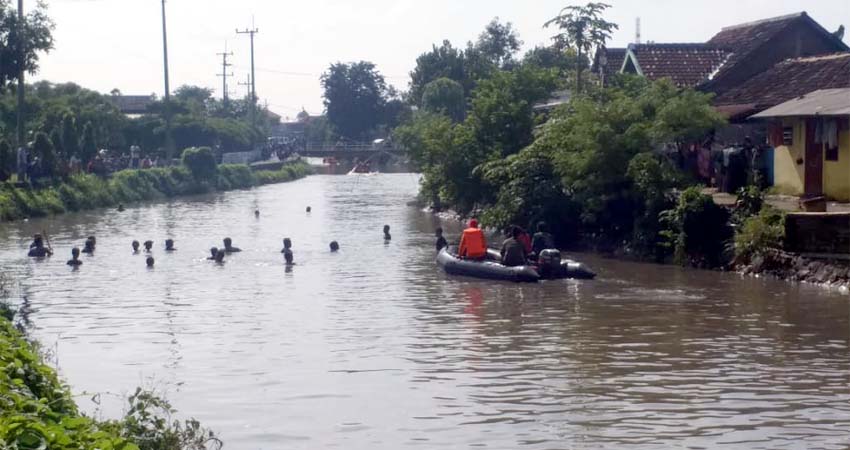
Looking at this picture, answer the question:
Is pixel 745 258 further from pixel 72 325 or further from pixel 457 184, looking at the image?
pixel 457 184

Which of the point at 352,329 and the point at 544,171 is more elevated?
the point at 544,171

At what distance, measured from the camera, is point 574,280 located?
1014 inches

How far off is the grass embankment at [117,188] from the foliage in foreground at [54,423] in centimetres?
3415

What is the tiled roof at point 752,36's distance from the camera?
39688 mm

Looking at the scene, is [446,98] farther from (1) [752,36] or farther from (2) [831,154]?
(2) [831,154]

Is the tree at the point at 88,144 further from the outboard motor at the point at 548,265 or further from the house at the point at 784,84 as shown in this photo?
the outboard motor at the point at 548,265

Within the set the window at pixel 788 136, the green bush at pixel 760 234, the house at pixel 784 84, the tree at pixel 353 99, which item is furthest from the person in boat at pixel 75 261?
the tree at pixel 353 99

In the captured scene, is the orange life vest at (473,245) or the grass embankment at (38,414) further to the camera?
the orange life vest at (473,245)

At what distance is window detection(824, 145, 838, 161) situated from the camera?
28344 mm

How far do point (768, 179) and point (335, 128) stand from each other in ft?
305

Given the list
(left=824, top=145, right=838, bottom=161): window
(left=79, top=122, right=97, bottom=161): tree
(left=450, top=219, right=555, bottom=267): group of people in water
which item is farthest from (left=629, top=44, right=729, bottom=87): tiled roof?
(left=79, top=122, right=97, bottom=161): tree

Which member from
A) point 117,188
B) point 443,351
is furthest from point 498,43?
point 443,351

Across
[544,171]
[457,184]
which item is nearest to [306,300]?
[544,171]

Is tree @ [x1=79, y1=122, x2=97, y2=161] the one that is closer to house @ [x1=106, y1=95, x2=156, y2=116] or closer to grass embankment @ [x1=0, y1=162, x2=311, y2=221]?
grass embankment @ [x1=0, y1=162, x2=311, y2=221]
